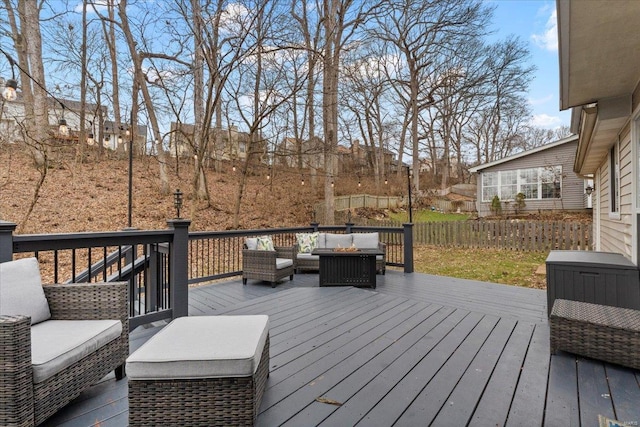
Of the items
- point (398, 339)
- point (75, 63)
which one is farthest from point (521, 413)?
point (75, 63)

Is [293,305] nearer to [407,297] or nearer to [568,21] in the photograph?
[407,297]

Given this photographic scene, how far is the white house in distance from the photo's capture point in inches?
73.8

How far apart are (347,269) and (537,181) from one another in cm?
1297

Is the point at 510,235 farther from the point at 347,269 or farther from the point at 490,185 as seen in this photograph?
the point at 490,185

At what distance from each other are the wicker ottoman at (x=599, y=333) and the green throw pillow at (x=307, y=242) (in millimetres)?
4288

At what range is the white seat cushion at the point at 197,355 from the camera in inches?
61.6

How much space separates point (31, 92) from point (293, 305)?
10.9 m

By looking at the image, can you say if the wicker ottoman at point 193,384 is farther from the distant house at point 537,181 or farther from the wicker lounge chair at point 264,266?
the distant house at point 537,181

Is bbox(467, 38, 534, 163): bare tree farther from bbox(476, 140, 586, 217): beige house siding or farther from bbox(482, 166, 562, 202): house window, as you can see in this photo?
bbox(482, 166, 562, 202): house window

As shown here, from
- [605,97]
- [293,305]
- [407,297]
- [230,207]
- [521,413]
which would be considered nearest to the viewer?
[521,413]

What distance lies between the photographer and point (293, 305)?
397cm

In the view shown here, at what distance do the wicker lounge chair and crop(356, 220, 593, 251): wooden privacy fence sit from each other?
21.6 feet

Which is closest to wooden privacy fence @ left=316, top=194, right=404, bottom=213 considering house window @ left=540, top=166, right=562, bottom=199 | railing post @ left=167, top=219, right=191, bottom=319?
house window @ left=540, top=166, right=562, bottom=199

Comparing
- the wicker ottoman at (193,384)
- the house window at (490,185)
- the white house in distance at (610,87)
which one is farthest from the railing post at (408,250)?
the house window at (490,185)
